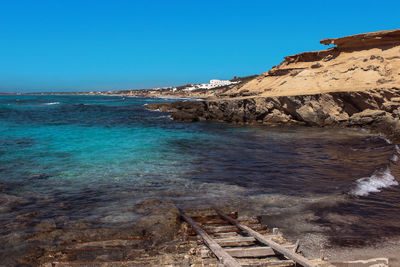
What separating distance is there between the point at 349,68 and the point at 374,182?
62.1 feet

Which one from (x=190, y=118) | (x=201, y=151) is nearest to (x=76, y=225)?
(x=201, y=151)

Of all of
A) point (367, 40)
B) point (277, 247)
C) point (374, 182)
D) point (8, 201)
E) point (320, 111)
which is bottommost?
point (8, 201)

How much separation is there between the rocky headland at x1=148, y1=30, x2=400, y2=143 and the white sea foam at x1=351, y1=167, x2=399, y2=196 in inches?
305

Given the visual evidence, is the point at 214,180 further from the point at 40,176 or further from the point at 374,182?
the point at 40,176

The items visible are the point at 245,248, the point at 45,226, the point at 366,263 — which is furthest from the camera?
the point at 45,226

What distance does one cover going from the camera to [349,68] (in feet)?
78.5

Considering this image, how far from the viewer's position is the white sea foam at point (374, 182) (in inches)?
279

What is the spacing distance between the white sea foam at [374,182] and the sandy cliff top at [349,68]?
13017mm

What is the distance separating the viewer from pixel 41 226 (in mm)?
5148

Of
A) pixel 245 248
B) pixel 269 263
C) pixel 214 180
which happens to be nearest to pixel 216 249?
pixel 245 248

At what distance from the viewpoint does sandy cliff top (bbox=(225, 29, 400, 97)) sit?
2157cm

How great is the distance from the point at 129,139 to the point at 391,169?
1182 centimetres

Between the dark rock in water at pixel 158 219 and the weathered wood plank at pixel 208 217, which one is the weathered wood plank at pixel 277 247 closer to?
the weathered wood plank at pixel 208 217

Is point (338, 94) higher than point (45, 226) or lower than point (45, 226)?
higher
